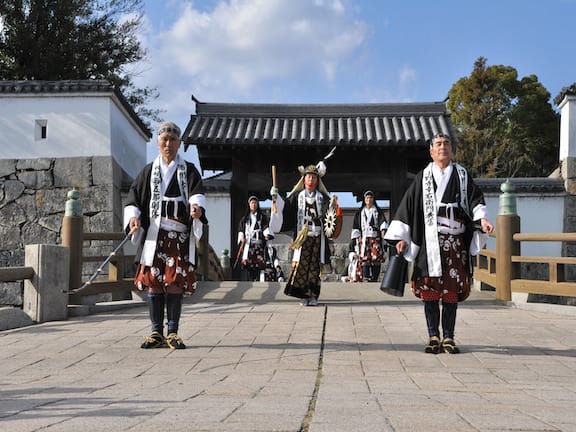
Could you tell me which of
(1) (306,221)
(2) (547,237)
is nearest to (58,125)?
(1) (306,221)

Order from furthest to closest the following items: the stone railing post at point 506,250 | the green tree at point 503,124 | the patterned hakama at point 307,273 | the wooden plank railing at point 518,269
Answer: the green tree at point 503,124 → the stone railing post at point 506,250 → the patterned hakama at point 307,273 → the wooden plank railing at point 518,269

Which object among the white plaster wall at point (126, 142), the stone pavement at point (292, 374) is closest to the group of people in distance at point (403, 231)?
the stone pavement at point (292, 374)

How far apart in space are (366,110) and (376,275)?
388cm

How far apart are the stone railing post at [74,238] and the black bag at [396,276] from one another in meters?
3.99

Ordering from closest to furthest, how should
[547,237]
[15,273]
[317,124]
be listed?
[15,273], [547,237], [317,124]

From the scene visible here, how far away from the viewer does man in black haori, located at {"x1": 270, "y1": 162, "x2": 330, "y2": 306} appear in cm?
818

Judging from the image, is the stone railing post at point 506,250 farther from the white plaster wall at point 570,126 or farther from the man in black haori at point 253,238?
the white plaster wall at point 570,126

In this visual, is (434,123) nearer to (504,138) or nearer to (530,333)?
(530,333)

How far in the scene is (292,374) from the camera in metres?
4.12

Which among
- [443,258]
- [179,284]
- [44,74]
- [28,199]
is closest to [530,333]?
[443,258]

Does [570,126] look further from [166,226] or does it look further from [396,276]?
[166,226]

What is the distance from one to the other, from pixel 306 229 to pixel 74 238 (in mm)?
2715

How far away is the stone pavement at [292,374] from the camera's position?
292 centimetres

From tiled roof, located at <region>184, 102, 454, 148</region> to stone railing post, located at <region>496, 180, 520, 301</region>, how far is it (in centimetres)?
394
